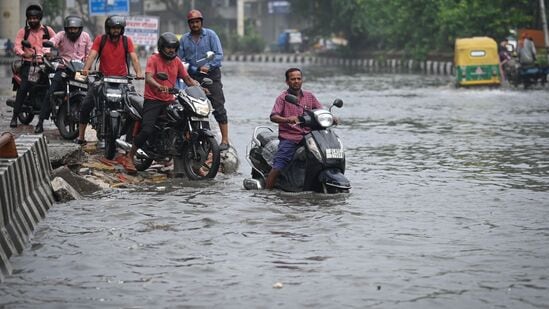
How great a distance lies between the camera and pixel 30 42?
1733 centimetres

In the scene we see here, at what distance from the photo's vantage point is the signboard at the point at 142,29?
38000 mm

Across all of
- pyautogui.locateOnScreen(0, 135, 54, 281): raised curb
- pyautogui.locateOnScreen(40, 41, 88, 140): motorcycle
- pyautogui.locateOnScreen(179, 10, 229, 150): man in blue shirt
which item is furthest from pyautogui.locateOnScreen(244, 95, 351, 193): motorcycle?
pyautogui.locateOnScreen(40, 41, 88, 140): motorcycle

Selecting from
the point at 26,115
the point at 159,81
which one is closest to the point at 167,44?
the point at 159,81

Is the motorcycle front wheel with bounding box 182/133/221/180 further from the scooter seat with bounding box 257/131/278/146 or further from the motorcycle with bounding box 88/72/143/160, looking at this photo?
the motorcycle with bounding box 88/72/143/160

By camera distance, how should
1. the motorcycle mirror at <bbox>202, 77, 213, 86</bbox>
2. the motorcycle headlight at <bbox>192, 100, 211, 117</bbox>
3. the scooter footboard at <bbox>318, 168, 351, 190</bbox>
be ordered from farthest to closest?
the motorcycle mirror at <bbox>202, 77, 213, 86</bbox>
the motorcycle headlight at <bbox>192, 100, 211, 117</bbox>
the scooter footboard at <bbox>318, 168, 351, 190</bbox>

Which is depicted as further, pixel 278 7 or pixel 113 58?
pixel 278 7

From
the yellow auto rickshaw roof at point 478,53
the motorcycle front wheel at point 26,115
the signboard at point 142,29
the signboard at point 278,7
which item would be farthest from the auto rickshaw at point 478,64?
the signboard at point 278,7

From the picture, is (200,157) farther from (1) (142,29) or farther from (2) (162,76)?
(1) (142,29)

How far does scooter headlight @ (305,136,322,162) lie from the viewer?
11628 mm

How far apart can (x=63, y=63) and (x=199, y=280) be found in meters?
8.83

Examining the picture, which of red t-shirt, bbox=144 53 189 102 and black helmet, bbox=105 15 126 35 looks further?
black helmet, bbox=105 15 126 35

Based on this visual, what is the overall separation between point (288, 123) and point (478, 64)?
26.6 meters

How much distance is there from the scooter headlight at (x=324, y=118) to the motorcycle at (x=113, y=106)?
3.07 metres

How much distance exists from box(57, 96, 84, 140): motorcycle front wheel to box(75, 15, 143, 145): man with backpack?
4.20 feet
